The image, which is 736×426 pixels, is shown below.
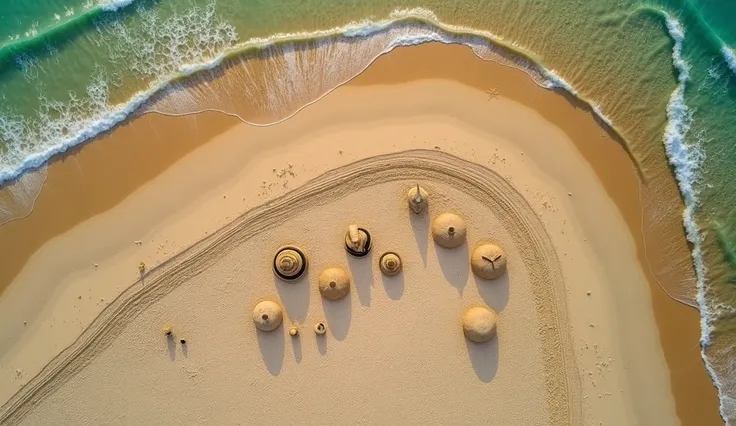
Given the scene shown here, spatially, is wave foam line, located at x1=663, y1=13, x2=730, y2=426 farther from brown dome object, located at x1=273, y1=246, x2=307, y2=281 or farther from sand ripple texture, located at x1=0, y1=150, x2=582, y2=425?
brown dome object, located at x1=273, y1=246, x2=307, y2=281

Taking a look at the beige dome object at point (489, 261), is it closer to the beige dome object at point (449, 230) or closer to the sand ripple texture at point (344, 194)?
the beige dome object at point (449, 230)

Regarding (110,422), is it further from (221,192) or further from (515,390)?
(515,390)

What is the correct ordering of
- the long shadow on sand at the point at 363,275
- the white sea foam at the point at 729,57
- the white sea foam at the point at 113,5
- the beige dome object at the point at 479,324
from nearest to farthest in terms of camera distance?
the beige dome object at the point at 479,324 < the long shadow on sand at the point at 363,275 < the white sea foam at the point at 729,57 < the white sea foam at the point at 113,5

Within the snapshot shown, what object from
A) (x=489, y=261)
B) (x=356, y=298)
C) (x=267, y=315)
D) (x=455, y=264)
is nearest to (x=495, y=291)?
(x=489, y=261)

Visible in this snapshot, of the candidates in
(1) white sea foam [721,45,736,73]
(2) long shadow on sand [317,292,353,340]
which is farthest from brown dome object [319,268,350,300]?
(1) white sea foam [721,45,736,73]

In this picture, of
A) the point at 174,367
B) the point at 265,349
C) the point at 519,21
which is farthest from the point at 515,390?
the point at 519,21

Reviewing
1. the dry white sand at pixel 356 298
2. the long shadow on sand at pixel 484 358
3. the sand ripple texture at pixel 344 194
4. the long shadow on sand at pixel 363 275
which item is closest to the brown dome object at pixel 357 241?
the long shadow on sand at pixel 363 275
